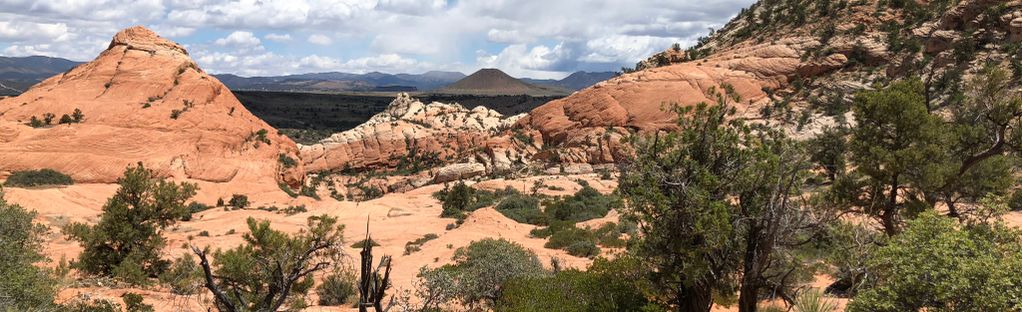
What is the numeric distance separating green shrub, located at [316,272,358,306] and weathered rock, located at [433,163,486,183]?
103 feet

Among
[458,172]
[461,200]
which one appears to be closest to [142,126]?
[461,200]

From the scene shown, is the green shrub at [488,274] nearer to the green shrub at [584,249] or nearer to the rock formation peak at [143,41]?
the green shrub at [584,249]

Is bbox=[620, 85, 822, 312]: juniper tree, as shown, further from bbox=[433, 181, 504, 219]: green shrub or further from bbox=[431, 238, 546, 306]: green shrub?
bbox=[433, 181, 504, 219]: green shrub

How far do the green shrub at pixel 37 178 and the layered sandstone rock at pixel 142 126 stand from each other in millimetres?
867

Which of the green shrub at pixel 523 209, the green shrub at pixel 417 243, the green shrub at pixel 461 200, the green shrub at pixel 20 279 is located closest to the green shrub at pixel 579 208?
A: the green shrub at pixel 523 209

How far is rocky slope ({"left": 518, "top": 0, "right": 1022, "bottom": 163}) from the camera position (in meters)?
36.0

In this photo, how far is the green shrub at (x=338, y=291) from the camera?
43.7 feet

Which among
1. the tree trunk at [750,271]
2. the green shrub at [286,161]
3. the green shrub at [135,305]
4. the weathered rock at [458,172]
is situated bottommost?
the weathered rock at [458,172]

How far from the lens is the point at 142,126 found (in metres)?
34.3

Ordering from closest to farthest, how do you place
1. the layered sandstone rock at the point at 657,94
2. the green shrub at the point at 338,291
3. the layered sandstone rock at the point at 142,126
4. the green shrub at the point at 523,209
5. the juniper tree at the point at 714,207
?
the juniper tree at the point at 714,207 < the green shrub at the point at 338,291 < the green shrub at the point at 523,209 < the layered sandstone rock at the point at 142,126 < the layered sandstone rock at the point at 657,94

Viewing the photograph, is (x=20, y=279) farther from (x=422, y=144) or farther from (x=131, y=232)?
(x=422, y=144)

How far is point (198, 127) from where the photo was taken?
119 feet

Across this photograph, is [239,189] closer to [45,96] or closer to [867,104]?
[45,96]

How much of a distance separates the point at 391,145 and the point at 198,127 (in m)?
20.7
